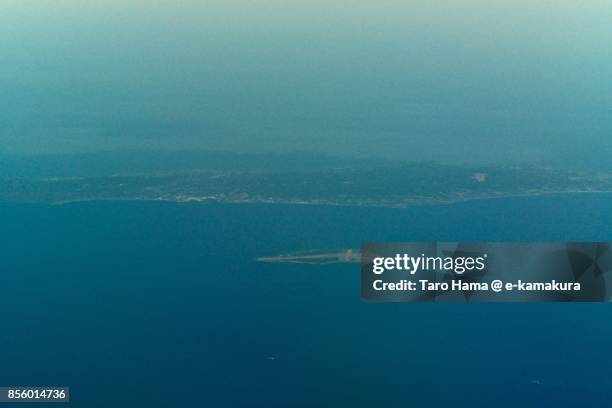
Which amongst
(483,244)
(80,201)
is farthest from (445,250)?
(80,201)

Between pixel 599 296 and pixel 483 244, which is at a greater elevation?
pixel 483 244

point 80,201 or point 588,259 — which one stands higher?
point 80,201

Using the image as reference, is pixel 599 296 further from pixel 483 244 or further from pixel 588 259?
pixel 483 244

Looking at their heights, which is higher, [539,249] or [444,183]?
[444,183]

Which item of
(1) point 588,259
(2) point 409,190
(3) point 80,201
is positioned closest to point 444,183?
(2) point 409,190

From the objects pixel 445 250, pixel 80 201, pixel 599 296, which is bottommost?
pixel 599 296

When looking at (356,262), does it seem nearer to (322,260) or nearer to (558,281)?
(322,260)

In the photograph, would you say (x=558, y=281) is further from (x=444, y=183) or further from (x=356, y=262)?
(x=356, y=262)

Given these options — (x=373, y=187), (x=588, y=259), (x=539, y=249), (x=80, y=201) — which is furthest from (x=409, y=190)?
(x=80, y=201)
